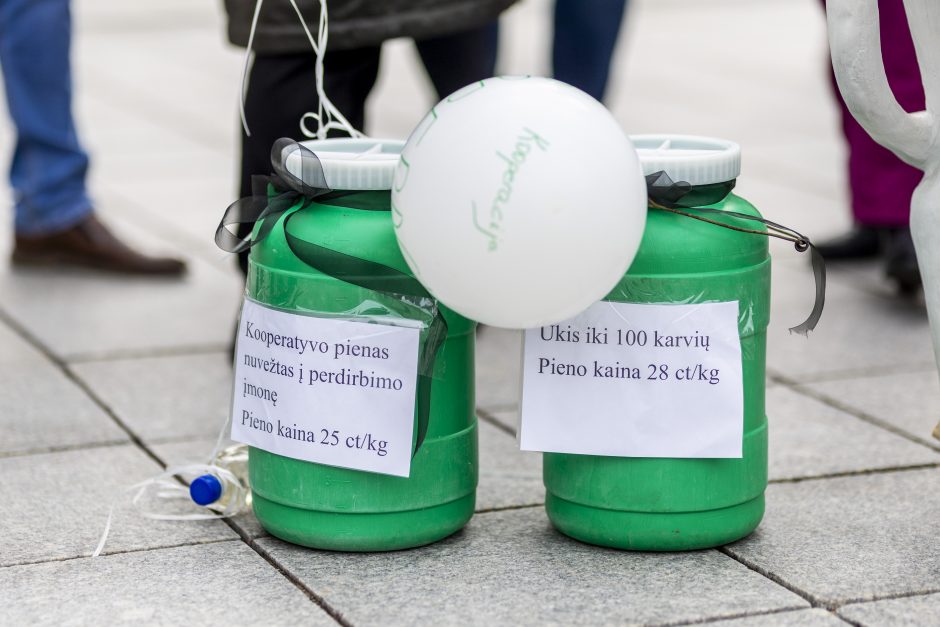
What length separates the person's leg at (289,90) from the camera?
2.76 meters

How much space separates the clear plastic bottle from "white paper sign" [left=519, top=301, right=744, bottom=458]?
0.52 meters

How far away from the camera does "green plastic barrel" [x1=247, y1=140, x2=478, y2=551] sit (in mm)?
2010

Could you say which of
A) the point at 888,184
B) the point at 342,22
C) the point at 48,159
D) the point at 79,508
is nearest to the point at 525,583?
the point at 79,508

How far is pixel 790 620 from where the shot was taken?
188 centimetres

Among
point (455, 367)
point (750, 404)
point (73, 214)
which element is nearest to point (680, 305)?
point (750, 404)

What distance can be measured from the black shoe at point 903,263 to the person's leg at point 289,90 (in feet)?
4.82

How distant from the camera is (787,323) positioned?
3.49 m

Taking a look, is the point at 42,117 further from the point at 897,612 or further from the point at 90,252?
the point at 897,612

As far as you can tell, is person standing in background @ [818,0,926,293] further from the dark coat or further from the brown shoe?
the brown shoe

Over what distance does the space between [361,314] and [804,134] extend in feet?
13.9

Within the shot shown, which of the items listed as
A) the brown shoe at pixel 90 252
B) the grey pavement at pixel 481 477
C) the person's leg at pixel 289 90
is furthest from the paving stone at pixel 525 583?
the brown shoe at pixel 90 252

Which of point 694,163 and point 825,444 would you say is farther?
point 825,444

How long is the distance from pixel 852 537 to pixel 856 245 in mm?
2031

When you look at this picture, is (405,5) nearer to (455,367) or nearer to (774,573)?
(455,367)
